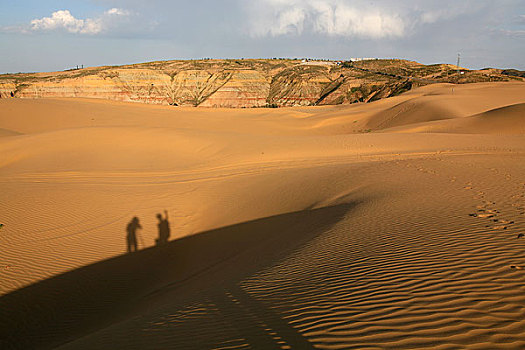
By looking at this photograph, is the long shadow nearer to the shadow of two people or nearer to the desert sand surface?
the desert sand surface

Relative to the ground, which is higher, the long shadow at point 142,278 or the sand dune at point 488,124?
the sand dune at point 488,124

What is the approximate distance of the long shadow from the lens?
5969 mm

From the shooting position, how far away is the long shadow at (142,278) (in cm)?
597

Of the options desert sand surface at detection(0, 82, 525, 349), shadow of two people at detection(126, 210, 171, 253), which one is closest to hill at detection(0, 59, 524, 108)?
desert sand surface at detection(0, 82, 525, 349)

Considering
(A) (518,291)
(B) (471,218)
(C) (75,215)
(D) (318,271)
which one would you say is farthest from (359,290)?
(C) (75,215)

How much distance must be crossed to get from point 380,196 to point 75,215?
8768mm

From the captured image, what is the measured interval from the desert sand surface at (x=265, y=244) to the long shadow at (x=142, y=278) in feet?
0.13

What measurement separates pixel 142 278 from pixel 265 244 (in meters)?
2.70

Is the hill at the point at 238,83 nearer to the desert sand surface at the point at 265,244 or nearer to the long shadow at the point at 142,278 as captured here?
the desert sand surface at the point at 265,244

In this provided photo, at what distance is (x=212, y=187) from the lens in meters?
13.0

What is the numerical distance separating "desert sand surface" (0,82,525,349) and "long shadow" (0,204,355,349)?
0.13 ft

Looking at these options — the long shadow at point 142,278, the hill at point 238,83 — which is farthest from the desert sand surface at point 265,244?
the hill at point 238,83

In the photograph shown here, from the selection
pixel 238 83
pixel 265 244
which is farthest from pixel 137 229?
pixel 238 83

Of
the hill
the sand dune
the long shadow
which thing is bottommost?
the long shadow
